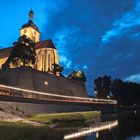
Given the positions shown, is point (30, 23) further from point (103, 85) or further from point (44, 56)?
point (103, 85)

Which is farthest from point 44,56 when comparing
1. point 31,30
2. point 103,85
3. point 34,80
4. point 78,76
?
point 34,80

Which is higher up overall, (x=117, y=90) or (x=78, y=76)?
(x=78, y=76)

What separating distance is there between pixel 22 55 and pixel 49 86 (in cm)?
1043

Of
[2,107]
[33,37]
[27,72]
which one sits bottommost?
[2,107]

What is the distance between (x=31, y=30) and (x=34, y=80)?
5414 cm

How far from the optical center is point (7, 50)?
11300 centimetres

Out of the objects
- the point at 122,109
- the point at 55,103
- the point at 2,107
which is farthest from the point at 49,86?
the point at 122,109

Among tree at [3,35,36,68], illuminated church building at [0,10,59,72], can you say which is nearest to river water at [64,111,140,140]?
tree at [3,35,36,68]

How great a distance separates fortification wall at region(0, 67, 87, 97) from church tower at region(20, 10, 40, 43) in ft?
138

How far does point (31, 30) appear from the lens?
406ft

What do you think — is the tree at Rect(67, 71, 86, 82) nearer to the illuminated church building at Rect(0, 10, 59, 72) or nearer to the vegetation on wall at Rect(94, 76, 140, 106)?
the illuminated church building at Rect(0, 10, 59, 72)

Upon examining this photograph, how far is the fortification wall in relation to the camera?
2793 inches

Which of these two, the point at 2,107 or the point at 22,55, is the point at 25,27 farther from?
the point at 2,107

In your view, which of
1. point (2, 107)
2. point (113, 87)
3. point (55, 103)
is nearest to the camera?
point (2, 107)
